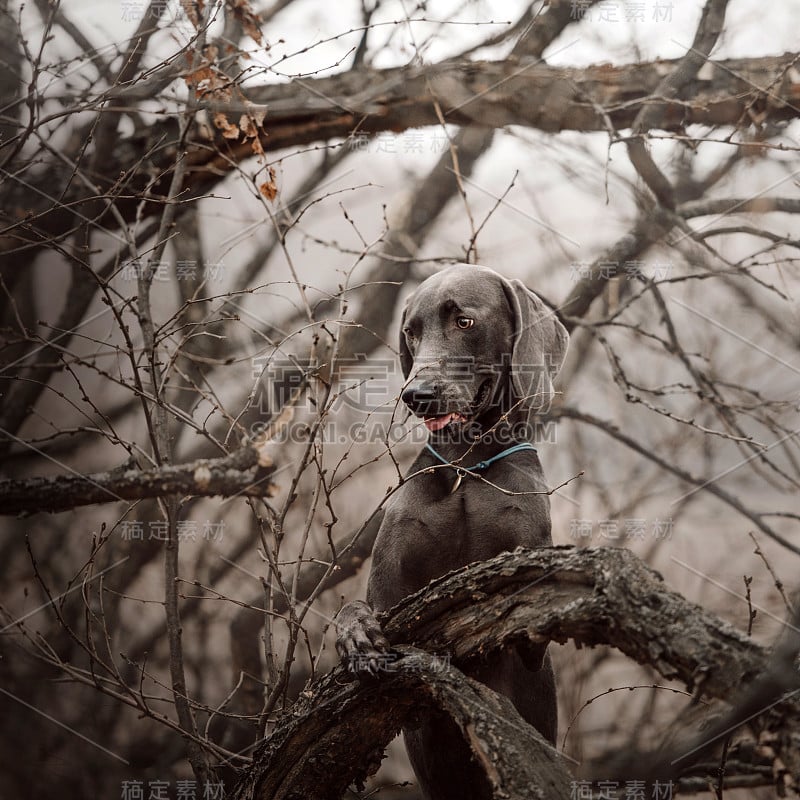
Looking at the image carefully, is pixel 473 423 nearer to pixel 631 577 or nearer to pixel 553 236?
pixel 631 577

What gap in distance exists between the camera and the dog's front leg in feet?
5.26

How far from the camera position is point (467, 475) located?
1.96 m

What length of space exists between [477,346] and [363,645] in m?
0.73

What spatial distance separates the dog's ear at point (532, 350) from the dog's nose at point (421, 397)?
0.21 meters

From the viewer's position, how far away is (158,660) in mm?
3215

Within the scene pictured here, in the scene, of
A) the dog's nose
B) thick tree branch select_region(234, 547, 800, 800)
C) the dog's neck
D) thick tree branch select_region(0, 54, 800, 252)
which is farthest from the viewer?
thick tree branch select_region(0, 54, 800, 252)

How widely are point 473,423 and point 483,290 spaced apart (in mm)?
316

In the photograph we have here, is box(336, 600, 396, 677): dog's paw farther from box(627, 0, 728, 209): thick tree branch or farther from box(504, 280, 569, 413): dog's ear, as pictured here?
box(627, 0, 728, 209): thick tree branch

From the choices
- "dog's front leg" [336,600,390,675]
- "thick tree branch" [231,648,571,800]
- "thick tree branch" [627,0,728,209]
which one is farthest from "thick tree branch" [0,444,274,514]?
"thick tree branch" [627,0,728,209]

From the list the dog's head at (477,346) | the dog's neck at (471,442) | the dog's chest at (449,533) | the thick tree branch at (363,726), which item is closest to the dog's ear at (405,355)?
the dog's head at (477,346)

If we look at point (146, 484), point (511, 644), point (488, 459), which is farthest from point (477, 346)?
point (146, 484)

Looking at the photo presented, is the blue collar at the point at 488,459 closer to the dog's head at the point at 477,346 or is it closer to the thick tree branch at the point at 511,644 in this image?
the dog's head at the point at 477,346

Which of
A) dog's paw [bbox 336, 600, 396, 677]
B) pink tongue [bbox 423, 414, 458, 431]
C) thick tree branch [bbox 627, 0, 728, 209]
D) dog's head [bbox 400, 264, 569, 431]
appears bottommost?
dog's paw [bbox 336, 600, 396, 677]

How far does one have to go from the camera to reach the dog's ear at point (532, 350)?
2.00 m
